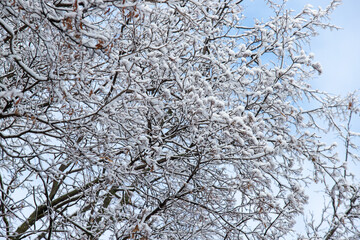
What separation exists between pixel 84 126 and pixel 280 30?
451 cm

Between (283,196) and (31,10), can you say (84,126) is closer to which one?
(31,10)

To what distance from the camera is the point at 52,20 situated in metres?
3.29

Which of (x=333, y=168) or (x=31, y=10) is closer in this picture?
(x=31, y=10)

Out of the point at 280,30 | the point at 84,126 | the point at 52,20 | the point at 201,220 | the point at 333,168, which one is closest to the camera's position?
the point at 52,20

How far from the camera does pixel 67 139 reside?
15.0 feet

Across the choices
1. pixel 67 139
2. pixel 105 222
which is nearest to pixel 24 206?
pixel 105 222

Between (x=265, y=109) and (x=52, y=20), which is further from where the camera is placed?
(x=265, y=109)

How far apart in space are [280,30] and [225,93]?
6.31 ft

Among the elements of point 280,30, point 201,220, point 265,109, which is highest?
point 280,30

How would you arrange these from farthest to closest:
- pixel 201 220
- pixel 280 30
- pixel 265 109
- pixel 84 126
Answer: pixel 280 30, pixel 265 109, pixel 201 220, pixel 84 126

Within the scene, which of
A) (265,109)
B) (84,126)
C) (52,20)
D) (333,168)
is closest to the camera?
(52,20)

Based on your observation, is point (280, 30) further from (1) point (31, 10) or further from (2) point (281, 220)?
(1) point (31, 10)

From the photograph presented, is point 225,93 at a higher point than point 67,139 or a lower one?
higher

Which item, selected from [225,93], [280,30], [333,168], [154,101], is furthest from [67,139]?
[280,30]
